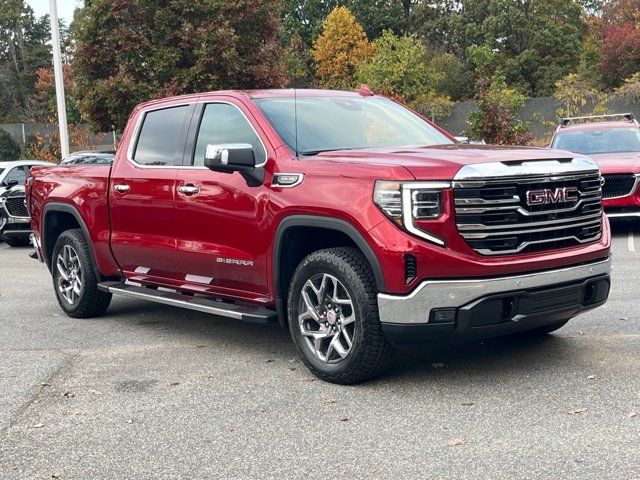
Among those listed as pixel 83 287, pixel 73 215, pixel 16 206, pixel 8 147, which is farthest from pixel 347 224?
pixel 8 147

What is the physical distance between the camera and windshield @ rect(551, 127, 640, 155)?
13.7 meters

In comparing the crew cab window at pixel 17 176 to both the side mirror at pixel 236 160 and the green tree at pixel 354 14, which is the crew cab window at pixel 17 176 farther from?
the green tree at pixel 354 14

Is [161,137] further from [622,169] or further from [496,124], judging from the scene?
[496,124]

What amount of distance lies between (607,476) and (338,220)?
7.16 feet

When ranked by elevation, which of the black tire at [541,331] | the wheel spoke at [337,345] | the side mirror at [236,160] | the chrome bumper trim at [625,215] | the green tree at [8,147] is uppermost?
the side mirror at [236,160]

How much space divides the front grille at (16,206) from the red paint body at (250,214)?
26.6ft

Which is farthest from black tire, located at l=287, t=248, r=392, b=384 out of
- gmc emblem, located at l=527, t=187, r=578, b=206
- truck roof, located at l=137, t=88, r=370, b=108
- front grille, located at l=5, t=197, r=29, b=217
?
front grille, located at l=5, t=197, r=29, b=217

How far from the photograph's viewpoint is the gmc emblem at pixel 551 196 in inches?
199

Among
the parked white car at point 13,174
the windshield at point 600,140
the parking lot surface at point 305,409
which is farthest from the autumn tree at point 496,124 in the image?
the parking lot surface at point 305,409

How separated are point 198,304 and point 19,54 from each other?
2820 inches

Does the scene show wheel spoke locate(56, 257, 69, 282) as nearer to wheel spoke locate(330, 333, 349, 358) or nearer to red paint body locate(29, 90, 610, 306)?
red paint body locate(29, 90, 610, 306)

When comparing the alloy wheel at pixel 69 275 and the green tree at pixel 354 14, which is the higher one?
the green tree at pixel 354 14

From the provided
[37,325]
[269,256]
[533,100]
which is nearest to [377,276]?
[269,256]

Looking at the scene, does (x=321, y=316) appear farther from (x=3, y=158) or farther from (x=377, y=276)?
(x=3, y=158)
